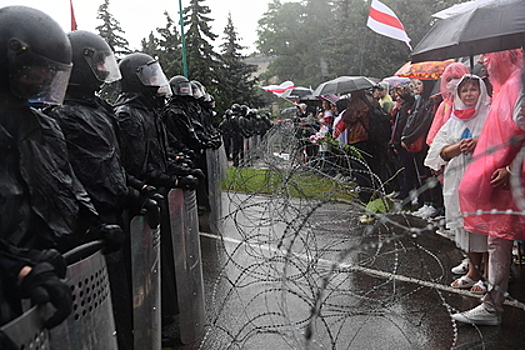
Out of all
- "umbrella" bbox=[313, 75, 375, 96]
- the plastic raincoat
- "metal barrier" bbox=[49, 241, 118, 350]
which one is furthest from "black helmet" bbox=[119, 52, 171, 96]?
"umbrella" bbox=[313, 75, 375, 96]

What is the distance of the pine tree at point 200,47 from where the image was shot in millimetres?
29547

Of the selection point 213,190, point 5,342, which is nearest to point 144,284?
point 5,342

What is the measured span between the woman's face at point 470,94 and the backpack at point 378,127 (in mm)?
3891

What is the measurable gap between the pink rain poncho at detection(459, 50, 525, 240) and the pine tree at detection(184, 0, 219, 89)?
86.6ft

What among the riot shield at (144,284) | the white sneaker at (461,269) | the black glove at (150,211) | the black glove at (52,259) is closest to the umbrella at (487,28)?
the white sneaker at (461,269)

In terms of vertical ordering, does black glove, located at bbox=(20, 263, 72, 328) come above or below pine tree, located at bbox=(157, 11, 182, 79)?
below

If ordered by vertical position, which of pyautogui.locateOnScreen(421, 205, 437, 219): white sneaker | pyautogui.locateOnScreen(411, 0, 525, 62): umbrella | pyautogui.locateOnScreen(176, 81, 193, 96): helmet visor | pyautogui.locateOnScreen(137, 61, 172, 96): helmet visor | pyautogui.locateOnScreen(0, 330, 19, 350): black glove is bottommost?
pyautogui.locateOnScreen(421, 205, 437, 219): white sneaker

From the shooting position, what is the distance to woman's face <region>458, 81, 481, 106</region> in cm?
417

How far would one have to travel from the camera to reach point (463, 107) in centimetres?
422

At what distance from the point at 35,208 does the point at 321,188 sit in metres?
3.47

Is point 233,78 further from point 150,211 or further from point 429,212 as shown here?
point 150,211

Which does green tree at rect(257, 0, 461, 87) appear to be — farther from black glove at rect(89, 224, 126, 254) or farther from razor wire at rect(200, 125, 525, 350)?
black glove at rect(89, 224, 126, 254)

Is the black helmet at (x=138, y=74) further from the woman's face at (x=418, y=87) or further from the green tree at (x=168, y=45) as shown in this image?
the green tree at (x=168, y=45)

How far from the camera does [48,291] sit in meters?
1.46
